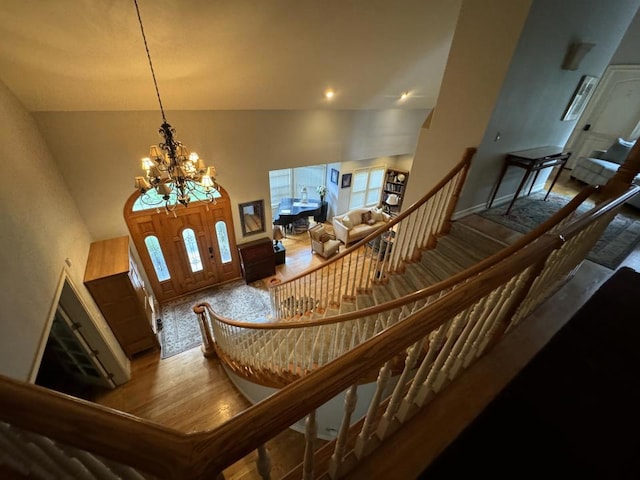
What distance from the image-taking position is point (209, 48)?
9.87ft

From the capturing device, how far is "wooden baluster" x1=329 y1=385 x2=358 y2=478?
78 centimetres

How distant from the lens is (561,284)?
1.98 m

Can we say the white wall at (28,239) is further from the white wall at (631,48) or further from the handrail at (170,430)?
the white wall at (631,48)

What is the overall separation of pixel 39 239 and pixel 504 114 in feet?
15.4

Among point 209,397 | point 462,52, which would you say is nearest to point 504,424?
point 462,52

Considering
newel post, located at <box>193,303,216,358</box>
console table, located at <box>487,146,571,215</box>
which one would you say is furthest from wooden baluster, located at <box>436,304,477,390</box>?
newel post, located at <box>193,303,216,358</box>

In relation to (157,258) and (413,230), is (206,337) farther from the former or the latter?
(413,230)

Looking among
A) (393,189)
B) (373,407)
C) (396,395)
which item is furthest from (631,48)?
(373,407)

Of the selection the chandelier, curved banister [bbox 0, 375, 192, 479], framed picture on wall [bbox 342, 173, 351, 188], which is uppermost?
curved banister [bbox 0, 375, 192, 479]

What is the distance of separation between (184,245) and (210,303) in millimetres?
1292

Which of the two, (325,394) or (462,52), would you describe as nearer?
(325,394)

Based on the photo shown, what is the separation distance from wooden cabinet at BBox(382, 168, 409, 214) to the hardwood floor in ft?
14.2

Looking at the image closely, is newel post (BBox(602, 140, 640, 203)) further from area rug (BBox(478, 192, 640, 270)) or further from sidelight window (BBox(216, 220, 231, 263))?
sidelight window (BBox(216, 220, 231, 263))

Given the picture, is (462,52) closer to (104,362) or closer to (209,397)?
(209,397)
